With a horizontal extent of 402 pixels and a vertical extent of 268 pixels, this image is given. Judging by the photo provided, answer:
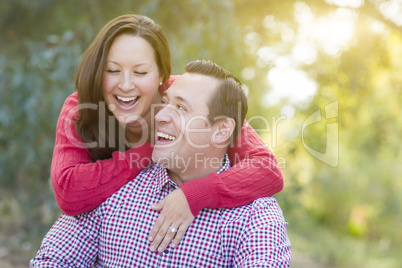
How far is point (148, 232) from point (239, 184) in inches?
14.5

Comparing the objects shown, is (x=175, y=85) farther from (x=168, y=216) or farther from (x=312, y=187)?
(x=312, y=187)

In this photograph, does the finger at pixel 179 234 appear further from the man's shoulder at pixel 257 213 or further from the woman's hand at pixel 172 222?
the man's shoulder at pixel 257 213

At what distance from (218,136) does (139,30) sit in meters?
0.58

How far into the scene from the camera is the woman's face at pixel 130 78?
1.87m

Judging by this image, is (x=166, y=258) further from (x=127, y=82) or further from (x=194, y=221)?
(x=127, y=82)

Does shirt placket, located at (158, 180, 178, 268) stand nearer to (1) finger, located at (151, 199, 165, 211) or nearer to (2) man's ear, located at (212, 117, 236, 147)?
(1) finger, located at (151, 199, 165, 211)

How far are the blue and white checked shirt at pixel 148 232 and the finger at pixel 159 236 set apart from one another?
0.11 feet

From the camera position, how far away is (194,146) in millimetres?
1713

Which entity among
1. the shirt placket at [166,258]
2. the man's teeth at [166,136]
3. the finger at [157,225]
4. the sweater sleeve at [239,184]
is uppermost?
the man's teeth at [166,136]

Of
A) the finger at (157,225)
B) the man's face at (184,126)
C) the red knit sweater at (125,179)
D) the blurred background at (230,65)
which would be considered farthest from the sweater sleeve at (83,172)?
the blurred background at (230,65)

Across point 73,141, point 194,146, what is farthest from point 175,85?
point 73,141

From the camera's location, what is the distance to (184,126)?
67.1 inches

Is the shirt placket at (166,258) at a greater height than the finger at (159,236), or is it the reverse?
the finger at (159,236)

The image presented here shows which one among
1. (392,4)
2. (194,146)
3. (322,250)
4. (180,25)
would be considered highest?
(392,4)
